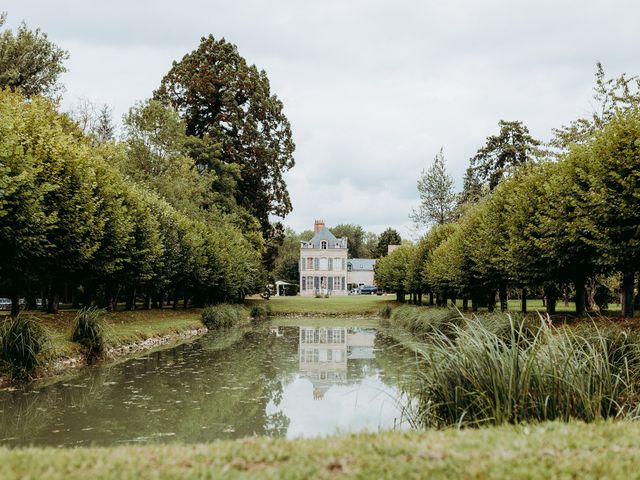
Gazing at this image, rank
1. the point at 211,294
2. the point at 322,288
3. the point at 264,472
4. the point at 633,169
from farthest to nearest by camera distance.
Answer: the point at 322,288, the point at 211,294, the point at 633,169, the point at 264,472

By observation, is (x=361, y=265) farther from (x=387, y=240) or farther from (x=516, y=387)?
(x=516, y=387)

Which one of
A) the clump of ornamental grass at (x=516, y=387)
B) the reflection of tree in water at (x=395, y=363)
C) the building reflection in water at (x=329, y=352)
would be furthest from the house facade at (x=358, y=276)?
Result: the clump of ornamental grass at (x=516, y=387)

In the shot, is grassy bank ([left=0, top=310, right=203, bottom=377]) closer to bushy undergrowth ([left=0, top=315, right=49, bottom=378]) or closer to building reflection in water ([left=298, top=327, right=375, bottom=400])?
bushy undergrowth ([left=0, top=315, right=49, bottom=378])

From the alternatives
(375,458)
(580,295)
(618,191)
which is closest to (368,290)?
(580,295)

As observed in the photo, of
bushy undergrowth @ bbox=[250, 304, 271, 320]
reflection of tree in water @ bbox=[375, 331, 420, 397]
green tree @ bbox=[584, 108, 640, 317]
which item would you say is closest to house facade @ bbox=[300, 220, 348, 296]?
bushy undergrowth @ bbox=[250, 304, 271, 320]

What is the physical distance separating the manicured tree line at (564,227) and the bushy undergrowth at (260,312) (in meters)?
15.7

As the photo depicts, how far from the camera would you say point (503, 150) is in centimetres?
4791

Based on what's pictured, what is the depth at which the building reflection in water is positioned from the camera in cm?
1346

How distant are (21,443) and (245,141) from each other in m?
34.4

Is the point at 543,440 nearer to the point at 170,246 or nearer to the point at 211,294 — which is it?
the point at 170,246

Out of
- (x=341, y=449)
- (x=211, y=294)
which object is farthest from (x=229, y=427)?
(x=211, y=294)

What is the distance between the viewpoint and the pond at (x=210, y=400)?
26.8ft

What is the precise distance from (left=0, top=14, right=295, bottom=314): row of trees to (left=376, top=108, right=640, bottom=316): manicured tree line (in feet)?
42.2

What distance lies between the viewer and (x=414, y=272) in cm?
3838
